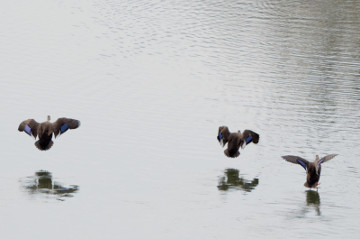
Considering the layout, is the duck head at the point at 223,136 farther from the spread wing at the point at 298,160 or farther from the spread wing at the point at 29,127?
the spread wing at the point at 29,127

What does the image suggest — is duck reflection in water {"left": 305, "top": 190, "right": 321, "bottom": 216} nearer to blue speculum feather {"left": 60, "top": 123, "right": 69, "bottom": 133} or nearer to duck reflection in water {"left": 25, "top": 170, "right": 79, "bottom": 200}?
duck reflection in water {"left": 25, "top": 170, "right": 79, "bottom": 200}

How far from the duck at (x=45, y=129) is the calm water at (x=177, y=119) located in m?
0.31

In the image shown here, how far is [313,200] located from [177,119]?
16.5ft

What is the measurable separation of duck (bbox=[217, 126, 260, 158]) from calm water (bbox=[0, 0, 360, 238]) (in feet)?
0.86

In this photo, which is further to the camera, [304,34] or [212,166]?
[304,34]

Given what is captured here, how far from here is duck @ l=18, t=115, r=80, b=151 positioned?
15.4 meters

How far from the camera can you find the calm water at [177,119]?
42.7 ft

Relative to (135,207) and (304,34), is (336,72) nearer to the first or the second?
(304,34)

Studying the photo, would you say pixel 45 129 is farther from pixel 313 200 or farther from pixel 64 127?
pixel 313 200

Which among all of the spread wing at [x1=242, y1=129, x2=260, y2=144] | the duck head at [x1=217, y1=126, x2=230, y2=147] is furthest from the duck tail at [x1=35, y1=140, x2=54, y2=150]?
the spread wing at [x1=242, y1=129, x2=260, y2=144]

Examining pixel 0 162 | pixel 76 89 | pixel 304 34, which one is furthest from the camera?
pixel 304 34

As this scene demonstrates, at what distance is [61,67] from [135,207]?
405 inches

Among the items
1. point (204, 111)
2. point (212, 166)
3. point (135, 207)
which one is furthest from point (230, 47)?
point (135, 207)

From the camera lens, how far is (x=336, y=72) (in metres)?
23.3
